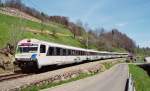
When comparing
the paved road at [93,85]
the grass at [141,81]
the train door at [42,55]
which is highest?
the train door at [42,55]

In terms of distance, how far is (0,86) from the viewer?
18016 mm

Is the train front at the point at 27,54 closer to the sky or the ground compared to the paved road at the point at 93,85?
closer to the sky

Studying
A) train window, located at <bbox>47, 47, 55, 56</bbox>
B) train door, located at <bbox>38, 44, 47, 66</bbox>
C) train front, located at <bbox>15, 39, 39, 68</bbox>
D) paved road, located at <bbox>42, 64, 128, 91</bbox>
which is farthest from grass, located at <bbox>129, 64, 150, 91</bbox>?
train front, located at <bbox>15, 39, 39, 68</bbox>

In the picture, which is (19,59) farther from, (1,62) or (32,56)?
(1,62)

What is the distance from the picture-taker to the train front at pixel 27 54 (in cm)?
2650

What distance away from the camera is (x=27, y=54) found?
88.7 ft

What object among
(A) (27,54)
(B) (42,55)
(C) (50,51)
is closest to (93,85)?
(B) (42,55)

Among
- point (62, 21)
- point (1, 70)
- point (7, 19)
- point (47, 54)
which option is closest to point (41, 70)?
point (47, 54)

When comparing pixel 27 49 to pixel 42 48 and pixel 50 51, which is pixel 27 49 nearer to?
pixel 42 48

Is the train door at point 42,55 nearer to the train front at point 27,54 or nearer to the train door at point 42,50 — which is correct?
the train door at point 42,50

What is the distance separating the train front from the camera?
86.9 feet

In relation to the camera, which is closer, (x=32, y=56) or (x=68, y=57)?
(x=32, y=56)

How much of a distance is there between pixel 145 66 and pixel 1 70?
2629 inches

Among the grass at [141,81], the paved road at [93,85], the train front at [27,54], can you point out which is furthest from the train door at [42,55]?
the grass at [141,81]
